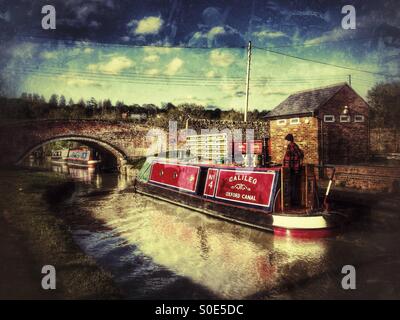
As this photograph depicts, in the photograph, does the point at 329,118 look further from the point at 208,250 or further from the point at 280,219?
the point at 208,250

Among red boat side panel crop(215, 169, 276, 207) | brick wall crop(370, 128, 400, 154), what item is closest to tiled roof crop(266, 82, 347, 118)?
brick wall crop(370, 128, 400, 154)

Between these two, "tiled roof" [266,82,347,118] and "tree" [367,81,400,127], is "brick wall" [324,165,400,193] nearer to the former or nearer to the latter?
"tiled roof" [266,82,347,118]

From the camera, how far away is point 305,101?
58.1ft

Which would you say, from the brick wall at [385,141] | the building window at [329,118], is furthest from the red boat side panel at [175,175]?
the brick wall at [385,141]

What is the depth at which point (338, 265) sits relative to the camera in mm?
6285

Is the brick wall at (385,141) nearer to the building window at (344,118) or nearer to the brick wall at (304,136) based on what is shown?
the building window at (344,118)

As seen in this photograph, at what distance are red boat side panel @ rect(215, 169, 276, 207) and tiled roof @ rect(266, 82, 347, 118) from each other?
28.8 ft

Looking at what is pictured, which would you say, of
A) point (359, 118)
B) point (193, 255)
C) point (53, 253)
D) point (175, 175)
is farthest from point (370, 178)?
point (53, 253)

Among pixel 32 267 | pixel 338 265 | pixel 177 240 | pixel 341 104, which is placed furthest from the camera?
pixel 341 104

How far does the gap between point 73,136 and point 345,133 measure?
780 inches

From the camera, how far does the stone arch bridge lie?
22.0 meters
